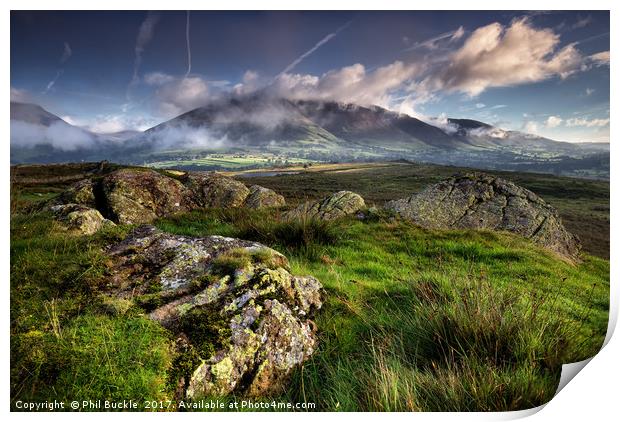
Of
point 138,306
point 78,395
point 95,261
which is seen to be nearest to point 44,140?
point 95,261

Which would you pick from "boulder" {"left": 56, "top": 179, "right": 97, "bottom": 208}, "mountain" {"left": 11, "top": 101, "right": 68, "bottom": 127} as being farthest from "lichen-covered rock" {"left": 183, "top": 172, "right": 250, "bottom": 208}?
"mountain" {"left": 11, "top": 101, "right": 68, "bottom": 127}

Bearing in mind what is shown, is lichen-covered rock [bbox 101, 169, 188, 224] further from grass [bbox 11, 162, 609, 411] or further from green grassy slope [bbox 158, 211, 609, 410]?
green grassy slope [bbox 158, 211, 609, 410]

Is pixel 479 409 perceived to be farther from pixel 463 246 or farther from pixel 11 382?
pixel 463 246

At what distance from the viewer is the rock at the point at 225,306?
277 cm

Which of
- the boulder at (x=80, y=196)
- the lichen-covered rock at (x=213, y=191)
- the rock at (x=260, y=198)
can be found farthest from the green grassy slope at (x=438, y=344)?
the rock at (x=260, y=198)

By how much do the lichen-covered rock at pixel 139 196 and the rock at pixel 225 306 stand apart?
874 cm

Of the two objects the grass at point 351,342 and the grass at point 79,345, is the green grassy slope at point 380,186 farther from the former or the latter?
the grass at point 79,345

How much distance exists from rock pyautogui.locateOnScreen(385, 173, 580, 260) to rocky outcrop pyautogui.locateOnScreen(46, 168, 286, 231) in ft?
23.3

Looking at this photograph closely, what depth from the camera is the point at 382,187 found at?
104 feet

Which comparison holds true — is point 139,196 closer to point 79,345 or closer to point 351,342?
point 79,345

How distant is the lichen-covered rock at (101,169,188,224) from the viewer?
11.8 m

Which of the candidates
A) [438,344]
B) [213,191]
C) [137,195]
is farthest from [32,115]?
[213,191]

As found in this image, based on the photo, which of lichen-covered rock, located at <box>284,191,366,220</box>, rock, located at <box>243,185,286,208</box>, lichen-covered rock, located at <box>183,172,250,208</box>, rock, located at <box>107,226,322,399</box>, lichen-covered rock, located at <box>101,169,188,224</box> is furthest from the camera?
rock, located at <box>243,185,286,208</box>
